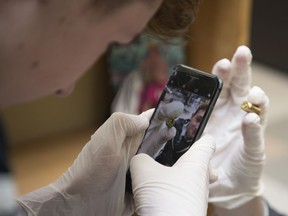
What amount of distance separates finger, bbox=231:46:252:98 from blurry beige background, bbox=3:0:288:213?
511 mm

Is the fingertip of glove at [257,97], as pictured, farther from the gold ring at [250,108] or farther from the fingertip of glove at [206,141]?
the fingertip of glove at [206,141]

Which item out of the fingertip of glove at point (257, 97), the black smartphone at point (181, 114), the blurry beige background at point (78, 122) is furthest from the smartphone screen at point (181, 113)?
the blurry beige background at point (78, 122)

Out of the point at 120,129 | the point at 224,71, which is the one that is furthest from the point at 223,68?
the point at 120,129

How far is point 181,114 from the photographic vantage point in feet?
2.38

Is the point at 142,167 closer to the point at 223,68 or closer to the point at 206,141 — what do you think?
the point at 206,141

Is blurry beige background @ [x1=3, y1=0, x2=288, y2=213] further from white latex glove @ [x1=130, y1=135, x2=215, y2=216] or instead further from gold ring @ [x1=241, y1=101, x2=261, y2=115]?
white latex glove @ [x1=130, y1=135, x2=215, y2=216]

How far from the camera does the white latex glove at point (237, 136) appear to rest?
78 cm

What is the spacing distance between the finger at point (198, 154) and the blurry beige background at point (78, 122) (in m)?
0.67

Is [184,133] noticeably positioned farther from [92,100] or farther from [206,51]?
[92,100]

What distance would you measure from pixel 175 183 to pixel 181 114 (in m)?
0.12

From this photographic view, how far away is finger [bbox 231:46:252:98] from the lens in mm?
800

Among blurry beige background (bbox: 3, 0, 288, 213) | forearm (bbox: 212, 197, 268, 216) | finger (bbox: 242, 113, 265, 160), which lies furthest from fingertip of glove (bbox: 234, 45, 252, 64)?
blurry beige background (bbox: 3, 0, 288, 213)

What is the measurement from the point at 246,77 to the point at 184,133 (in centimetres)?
19

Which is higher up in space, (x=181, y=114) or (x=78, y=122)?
(x=181, y=114)
